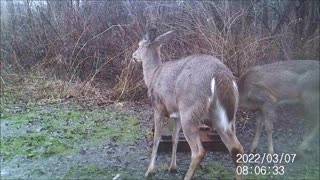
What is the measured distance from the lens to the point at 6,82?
9.98m

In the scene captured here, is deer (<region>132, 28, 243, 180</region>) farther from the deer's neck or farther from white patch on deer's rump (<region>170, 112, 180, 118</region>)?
the deer's neck

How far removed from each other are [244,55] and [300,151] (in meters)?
3.36

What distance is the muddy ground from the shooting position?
190 inches

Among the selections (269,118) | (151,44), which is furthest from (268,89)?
(151,44)

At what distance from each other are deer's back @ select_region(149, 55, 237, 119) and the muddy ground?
0.78m

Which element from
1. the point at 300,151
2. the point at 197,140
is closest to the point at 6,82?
the point at 197,140

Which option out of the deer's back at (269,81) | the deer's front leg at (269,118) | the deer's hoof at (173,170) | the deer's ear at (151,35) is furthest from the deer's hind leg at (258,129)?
the deer's ear at (151,35)

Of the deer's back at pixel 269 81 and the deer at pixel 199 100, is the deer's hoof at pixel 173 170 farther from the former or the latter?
the deer's back at pixel 269 81

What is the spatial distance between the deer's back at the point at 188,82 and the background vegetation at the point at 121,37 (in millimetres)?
2008

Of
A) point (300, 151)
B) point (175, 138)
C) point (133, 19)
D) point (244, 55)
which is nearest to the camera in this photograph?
point (300, 151)

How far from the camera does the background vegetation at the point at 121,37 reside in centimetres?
744

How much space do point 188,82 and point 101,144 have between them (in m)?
2.18

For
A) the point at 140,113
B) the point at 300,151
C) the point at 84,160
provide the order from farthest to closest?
1. the point at 140,113
2. the point at 84,160
3. the point at 300,151

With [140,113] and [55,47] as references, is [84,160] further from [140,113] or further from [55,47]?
[55,47]
